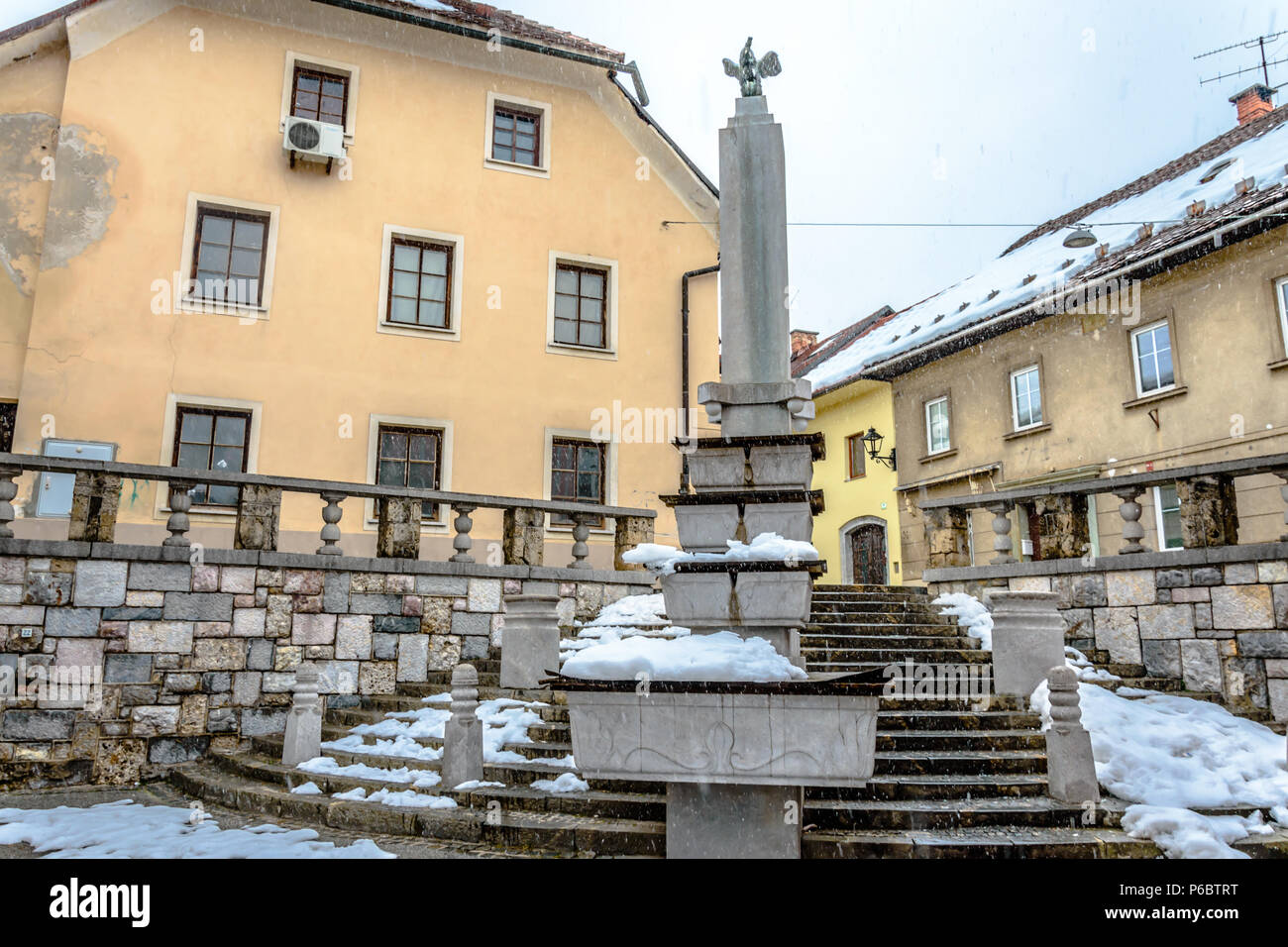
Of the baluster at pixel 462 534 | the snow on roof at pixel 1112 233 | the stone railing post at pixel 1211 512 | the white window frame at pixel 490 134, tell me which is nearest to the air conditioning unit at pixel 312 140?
the white window frame at pixel 490 134

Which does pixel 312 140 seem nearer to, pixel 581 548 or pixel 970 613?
pixel 581 548

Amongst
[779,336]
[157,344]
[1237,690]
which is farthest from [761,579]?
[157,344]

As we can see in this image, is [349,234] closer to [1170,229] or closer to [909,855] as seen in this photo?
[909,855]

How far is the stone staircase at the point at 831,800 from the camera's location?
5027mm

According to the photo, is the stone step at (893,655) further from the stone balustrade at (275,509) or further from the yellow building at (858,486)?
the yellow building at (858,486)

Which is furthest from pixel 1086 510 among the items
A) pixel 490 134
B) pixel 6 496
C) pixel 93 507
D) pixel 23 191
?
pixel 23 191

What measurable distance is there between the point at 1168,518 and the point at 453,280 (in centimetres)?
1138

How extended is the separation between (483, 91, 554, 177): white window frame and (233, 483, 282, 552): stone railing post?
764cm

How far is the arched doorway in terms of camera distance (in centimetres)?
2009

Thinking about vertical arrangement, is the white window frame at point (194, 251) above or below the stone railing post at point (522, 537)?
above

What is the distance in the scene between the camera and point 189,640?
26.5 feet

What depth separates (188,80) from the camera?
12.6m

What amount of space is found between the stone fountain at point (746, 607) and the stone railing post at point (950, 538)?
6148 mm

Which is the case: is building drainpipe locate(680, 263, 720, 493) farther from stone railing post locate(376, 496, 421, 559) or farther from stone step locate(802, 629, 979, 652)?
stone step locate(802, 629, 979, 652)
